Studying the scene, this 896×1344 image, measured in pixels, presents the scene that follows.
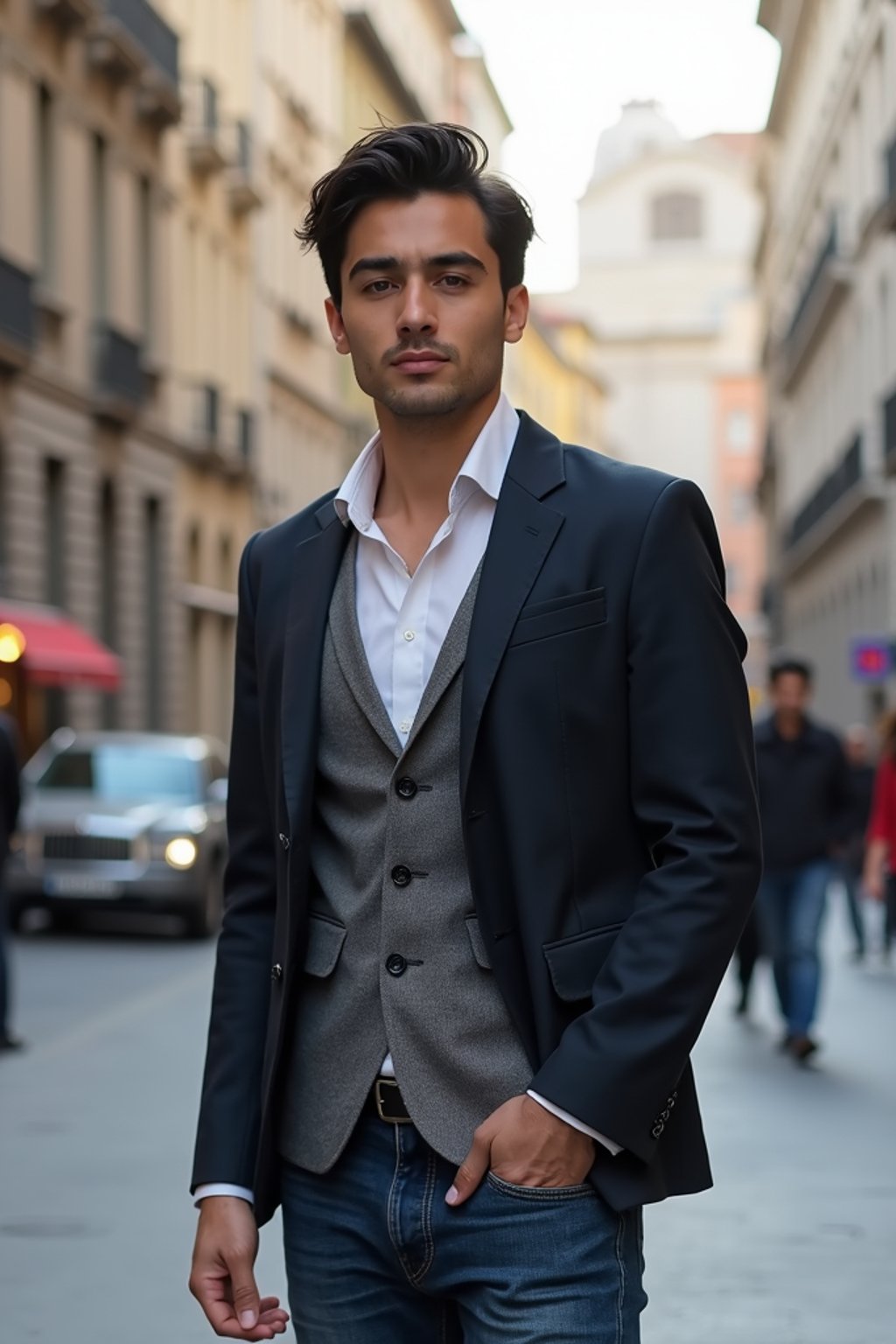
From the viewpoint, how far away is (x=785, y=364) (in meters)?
60.5

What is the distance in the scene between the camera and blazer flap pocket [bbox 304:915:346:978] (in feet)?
9.38

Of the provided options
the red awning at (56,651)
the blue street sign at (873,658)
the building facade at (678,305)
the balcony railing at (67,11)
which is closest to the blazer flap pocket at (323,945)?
the red awning at (56,651)

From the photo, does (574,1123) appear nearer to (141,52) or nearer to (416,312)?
(416,312)

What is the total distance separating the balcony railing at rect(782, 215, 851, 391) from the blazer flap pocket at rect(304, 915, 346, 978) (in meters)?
41.4

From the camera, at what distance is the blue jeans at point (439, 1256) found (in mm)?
2691

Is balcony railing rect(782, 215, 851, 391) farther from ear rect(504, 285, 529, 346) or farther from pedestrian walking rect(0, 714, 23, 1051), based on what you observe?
ear rect(504, 285, 529, 346)

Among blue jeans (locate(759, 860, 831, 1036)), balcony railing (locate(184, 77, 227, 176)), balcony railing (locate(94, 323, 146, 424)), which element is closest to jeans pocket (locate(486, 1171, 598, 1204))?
blue jeans (locate(759, 860, 831, 1036))

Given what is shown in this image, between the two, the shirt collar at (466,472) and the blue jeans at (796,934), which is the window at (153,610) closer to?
the blue jeans at (796,934)

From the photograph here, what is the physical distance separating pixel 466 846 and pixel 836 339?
151 feet

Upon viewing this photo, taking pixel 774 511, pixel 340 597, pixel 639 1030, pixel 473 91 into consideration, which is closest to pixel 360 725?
pixel 340 597

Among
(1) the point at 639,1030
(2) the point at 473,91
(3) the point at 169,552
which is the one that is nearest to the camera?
(1) the point at 639,1030

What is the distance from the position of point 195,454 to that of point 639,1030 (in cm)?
3553

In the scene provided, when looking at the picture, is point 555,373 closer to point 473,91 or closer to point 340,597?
point 473,91

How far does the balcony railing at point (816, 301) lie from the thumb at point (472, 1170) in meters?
41.6
